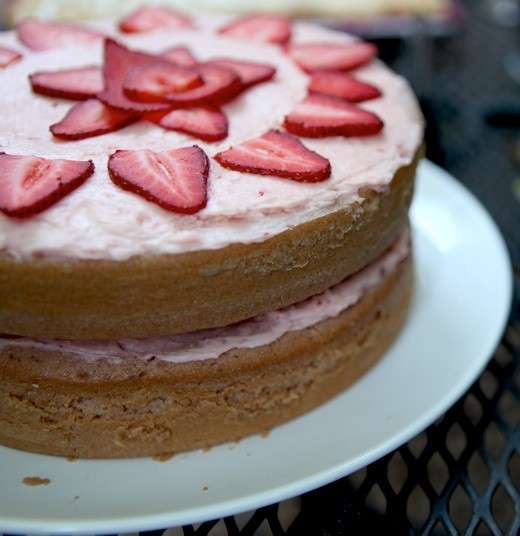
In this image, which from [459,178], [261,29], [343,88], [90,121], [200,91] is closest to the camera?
[90,121]

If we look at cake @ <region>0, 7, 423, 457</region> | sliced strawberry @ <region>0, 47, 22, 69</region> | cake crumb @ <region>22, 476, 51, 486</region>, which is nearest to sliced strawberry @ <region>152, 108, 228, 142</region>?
cake @ <region>0, 7, 423, 457</region>

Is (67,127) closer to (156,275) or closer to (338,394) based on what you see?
(156,275)

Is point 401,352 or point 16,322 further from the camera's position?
point 401,352

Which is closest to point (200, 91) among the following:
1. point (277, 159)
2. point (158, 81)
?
point (158, 81)

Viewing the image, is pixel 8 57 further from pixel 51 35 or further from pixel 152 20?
pixel 152 20

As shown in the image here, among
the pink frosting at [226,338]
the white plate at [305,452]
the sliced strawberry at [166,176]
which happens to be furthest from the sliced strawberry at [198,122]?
the white plate at [305,452]

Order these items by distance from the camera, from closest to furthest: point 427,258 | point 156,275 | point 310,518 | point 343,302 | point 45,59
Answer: point 156,275, point 310,518, point 343,302, point 45,59, point 427,258

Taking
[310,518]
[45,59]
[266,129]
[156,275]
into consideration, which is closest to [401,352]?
[310,518]
